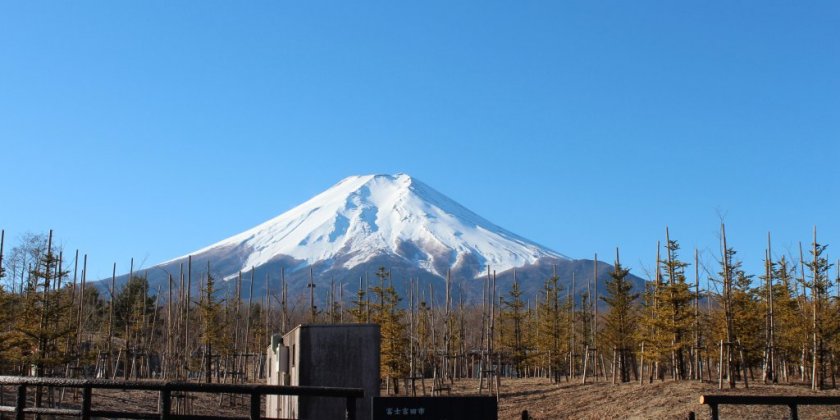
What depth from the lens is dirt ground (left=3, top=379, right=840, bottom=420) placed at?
969 inches

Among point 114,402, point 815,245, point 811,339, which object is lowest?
point 114,402

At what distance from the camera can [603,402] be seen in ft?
99.8

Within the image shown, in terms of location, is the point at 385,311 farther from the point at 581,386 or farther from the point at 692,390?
the point at 692,390

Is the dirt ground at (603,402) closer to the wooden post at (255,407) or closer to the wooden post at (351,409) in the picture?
the wooden post at (351,409)

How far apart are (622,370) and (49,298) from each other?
24.5 metres


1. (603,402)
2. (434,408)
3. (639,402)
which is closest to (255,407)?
(434,408)

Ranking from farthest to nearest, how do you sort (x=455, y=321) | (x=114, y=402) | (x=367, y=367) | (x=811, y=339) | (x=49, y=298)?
(x=455, y=321) < (x=811, y=339) < (x=114, y=402) < (x=49, y=298) < (x=367, y=367)

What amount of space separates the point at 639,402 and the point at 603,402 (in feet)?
8.21

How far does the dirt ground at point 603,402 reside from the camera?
80.8 ft

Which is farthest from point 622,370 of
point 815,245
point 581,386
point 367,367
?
point 367,367

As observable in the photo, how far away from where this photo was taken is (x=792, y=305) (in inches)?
1510

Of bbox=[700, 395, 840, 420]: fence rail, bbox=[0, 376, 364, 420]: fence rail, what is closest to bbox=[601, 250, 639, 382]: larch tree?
bbox=[700, 395, 840, 420]: fence rail

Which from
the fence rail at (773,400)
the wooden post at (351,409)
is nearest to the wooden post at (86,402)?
the wooden post at (351,409)

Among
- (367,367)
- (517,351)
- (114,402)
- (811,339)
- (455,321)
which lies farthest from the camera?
(455,321)
